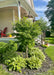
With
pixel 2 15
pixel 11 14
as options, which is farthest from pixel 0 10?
pixel 11 14

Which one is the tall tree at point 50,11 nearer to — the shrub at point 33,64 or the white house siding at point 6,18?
the white house siding at point 6,18

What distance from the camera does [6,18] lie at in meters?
9.16

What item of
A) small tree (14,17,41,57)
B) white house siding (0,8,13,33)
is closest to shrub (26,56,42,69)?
small tree (14,17,41,57)

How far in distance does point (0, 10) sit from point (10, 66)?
7.23 m

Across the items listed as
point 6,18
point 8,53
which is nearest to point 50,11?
point 6,18

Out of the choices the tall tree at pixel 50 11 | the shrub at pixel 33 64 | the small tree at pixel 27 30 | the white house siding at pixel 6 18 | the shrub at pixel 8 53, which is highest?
the tall tree at pixel 50 11

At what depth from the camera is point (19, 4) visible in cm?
737

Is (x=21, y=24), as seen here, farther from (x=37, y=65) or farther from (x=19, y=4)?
(x=19, y=4)

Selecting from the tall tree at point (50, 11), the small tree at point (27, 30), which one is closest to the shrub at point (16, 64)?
the small tree at point (27, 30)

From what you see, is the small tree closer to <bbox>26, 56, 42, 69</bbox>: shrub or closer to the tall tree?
<bbox>26, 56, 42, 69</bbox>: shrub

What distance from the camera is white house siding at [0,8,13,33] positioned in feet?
29.5

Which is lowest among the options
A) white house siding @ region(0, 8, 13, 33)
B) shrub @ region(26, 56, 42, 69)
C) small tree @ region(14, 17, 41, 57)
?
shrub @ region(26, 56, 42, 69)

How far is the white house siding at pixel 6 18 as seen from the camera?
899 centimetres

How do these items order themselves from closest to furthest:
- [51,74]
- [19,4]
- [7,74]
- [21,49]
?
1. [7,74]
2. [51,74]
3. [21,49]
4. [19,4]
